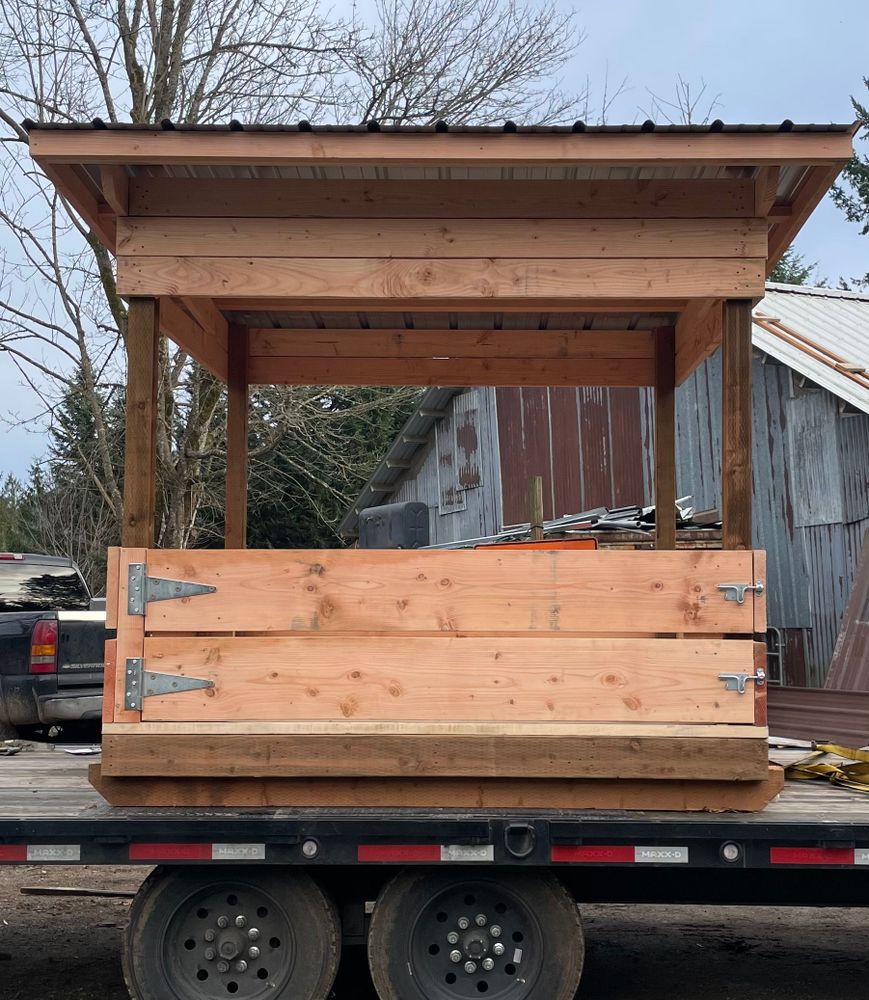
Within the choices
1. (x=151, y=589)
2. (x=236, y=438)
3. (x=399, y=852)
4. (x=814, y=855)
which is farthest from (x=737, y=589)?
(x=236, y=438)

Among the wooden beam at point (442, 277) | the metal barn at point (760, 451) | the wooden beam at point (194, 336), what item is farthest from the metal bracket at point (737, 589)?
the metal barn at point (760, 451)

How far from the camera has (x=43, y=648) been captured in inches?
388

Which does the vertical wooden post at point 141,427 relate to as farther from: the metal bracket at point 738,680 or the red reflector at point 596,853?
the metal bracket at point 738,680

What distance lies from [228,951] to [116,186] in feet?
11.0

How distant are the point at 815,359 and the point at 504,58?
658 cm

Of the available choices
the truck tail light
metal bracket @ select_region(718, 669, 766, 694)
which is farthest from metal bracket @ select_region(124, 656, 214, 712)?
the truck tail light

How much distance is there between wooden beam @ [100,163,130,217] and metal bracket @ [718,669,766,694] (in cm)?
335

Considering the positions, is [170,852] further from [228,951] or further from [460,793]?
[460,793]

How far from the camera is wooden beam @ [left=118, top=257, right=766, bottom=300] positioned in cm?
573

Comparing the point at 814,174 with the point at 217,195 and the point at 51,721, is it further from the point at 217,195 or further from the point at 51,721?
the point at 51,721

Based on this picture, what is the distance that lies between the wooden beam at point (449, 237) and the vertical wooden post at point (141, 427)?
1.10 feet

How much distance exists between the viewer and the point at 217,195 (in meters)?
5.84

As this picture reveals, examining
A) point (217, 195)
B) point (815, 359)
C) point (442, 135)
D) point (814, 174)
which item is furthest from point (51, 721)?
point (815, 359)

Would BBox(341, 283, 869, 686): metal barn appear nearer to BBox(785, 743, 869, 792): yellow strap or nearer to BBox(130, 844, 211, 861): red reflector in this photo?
BBox(785, 743, 869, 792): yellow strap
